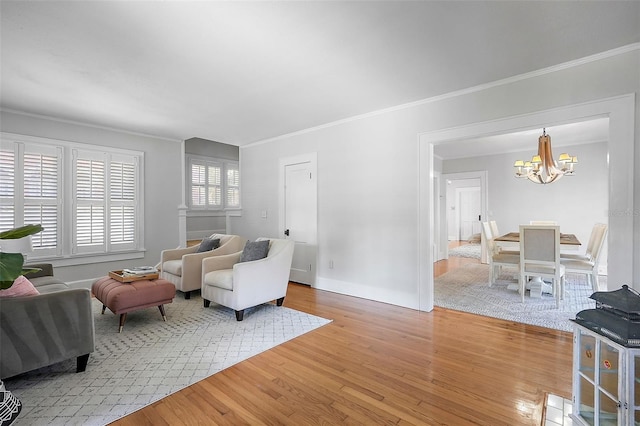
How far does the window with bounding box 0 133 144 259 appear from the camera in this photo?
3.76 m

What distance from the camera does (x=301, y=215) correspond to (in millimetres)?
4832

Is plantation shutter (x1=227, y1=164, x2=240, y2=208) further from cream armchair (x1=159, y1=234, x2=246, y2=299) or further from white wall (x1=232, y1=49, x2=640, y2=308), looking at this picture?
cream armchair (x1=159, y1=234, x2=246, y2=299)

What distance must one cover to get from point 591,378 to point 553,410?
1.56 feet

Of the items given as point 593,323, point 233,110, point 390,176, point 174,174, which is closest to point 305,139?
point 233,110

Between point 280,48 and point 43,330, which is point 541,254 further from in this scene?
point 43,330

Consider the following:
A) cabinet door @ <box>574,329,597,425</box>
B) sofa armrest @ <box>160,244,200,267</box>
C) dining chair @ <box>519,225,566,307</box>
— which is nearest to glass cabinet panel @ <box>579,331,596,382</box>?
cabinet door @ <box>574,329,597,425</box>

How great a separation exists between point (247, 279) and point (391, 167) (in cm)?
222

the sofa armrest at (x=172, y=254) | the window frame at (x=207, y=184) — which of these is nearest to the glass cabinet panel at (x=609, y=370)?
the sofa armrest at (x=172, y=254)

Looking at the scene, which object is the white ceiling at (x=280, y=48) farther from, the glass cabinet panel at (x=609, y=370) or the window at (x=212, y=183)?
the window at (x=212, y=183)

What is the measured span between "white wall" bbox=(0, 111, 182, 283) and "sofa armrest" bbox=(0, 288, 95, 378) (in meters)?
2.76

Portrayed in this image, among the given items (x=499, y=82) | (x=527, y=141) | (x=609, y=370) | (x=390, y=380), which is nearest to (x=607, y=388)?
(x=609, y=370)

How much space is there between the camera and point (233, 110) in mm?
3842

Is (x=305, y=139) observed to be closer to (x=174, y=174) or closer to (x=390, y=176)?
(x=390, y=176)

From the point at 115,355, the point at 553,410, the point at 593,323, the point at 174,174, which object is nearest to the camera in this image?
the point at 593,323
